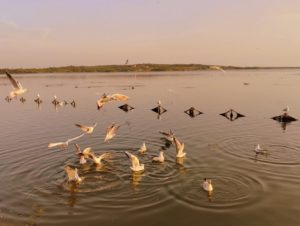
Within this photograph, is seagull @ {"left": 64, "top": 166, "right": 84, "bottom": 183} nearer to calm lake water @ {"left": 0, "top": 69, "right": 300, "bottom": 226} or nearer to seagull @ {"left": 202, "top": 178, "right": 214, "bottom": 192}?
calm lake water @ {"left": 0, "top": 69, "right": 300, "bottom": 226}

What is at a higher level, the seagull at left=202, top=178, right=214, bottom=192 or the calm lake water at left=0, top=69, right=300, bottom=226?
the seagull at left=202, top=178, right=214, bottom=192

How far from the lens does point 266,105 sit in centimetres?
4556

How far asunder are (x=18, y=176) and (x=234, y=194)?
10.9m

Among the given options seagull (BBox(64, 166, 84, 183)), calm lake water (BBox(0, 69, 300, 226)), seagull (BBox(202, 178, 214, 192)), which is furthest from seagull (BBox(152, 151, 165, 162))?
seagull (BBox(202, 178, 214, 192))

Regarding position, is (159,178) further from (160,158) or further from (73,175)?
(73,175)

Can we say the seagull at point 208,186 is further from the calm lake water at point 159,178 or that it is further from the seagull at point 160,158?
the seagull at point 160,158

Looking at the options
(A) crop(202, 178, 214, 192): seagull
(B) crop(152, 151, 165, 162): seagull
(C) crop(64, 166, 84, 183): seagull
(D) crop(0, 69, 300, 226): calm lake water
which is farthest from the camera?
(B) crop(152, 151, 165, 162): seagull

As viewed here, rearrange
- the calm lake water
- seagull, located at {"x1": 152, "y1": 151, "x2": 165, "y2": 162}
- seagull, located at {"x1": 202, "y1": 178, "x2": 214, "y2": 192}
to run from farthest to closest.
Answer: seagull, located at {"x1": 152, "y1": 151, "x2": 165, "y2": 162}
seagull, located at {"x1": 202, "y1": 178, "x2": 214, "y2": 192}
the calm lake water

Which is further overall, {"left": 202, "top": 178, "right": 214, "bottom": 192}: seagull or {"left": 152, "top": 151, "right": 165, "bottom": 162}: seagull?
{"left": 152, "top": 151, "right": 165, "bottom": 162}: seagull

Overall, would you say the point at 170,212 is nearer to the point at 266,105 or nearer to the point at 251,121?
the point at 251,121

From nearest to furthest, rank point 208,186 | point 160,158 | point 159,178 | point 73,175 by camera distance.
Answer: point 208,186
point 73,175
point 159,178
point 160,158

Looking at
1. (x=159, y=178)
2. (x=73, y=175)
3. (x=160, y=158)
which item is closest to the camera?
(x=73, y=175)

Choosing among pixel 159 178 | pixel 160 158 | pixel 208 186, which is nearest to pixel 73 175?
pixel 159 178

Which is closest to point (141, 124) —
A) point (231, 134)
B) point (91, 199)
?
point (231, 134)
